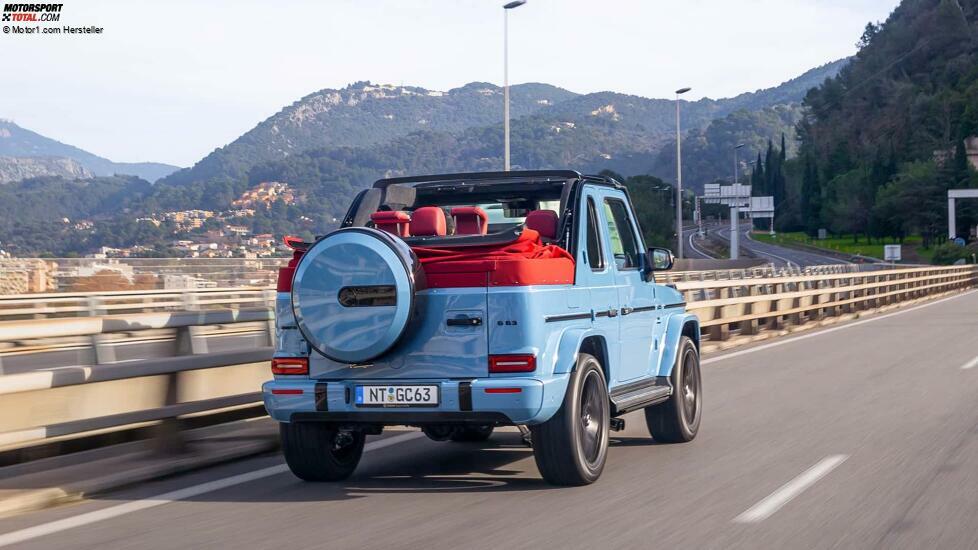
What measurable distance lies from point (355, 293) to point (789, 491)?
2832 millimetres

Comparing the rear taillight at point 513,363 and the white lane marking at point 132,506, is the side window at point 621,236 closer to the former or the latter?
the rear taillight at point 513,363

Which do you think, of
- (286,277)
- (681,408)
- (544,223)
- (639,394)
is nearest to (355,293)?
(286,277)

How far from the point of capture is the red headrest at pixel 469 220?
7883 mm

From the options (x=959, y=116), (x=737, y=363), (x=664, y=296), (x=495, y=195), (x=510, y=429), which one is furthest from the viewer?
(x=959, y=116)

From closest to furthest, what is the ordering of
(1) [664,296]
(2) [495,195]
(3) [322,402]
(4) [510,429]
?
(3) [322,402] < (2) [495,195] < (1) [664,296] < (4) [510,429]

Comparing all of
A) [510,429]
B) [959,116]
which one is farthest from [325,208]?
[510,429]

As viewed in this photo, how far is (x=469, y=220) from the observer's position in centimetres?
790

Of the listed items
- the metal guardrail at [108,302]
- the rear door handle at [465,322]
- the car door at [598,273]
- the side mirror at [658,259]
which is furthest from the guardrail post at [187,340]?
the metal guardrail at [108,302]

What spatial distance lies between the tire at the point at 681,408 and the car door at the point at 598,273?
4.35 feet

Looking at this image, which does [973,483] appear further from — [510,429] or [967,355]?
[967,355]

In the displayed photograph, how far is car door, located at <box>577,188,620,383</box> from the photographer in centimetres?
803

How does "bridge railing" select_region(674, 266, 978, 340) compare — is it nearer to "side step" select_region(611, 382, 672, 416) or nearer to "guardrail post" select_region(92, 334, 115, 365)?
"side step" select_region(611, 382, 672, 416)

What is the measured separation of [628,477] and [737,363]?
31.4ft

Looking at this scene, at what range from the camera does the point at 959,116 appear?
6944 inches
